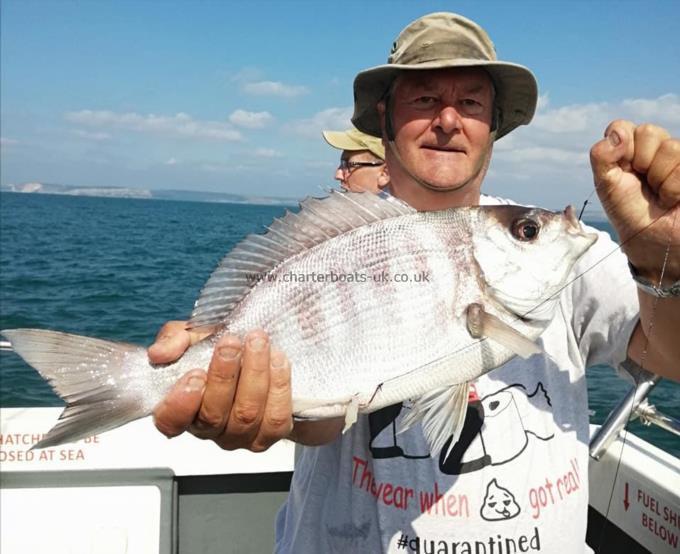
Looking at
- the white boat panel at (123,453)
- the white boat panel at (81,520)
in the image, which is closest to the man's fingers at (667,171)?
the white boat panel at (123,453)

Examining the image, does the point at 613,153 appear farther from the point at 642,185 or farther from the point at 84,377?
the point at 84,377

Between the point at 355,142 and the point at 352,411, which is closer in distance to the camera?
the point at 352,411

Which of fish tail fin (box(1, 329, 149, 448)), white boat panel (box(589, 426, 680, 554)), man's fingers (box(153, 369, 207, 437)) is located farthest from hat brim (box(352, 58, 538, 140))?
white boat panel (box(589, 426, 680, 554))

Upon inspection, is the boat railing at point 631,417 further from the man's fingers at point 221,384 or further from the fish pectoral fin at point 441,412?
the man's fingers at point 221,384

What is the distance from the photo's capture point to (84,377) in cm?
179

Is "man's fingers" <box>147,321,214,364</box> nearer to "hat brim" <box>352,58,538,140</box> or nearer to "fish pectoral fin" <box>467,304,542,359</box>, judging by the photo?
"fish pectoral fin" <box>467,304,542,359</box>

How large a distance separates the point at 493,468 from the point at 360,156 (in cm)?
453

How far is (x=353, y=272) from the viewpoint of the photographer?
1.92m

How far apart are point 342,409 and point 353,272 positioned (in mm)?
453

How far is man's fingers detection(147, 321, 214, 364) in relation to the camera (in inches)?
71.8

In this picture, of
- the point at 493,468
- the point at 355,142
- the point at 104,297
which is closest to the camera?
the point at 493,468

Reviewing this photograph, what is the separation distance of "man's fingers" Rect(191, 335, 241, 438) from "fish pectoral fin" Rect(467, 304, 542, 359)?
0.76m

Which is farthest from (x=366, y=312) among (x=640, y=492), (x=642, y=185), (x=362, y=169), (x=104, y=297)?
(x=104, y=297)

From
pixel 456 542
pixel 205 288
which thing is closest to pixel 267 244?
pixel 205 288
